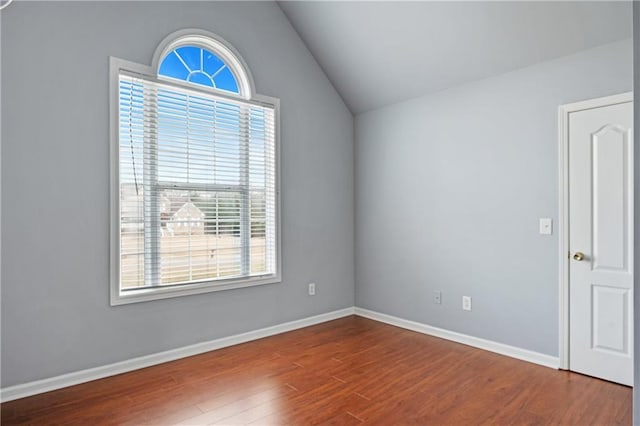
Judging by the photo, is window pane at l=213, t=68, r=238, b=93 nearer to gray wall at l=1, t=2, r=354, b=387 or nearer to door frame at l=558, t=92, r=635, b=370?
gray wall at l=1, t=2, r=354, b=387

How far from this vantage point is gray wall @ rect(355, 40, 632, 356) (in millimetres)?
3107

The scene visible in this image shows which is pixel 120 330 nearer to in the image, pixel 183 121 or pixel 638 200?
pixel 183 121

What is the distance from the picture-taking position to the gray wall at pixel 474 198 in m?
3.11

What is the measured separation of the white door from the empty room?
0.05 feet

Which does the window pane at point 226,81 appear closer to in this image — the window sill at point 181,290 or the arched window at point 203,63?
the arched window at point 203,63

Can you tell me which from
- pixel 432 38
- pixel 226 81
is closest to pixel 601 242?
pixel 432 38

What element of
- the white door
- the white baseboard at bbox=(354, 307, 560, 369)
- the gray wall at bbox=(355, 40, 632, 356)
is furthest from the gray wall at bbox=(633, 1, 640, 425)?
the white baseboard at bbox=(354, 307, 560, 369)

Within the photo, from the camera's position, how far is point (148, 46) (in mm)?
3148

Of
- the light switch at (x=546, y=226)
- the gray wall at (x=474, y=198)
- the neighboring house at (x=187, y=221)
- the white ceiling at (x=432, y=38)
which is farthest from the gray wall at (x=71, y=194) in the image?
the light switch at (x=546, y=226)

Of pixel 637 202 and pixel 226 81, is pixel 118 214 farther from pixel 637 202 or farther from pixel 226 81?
pixel 637 202

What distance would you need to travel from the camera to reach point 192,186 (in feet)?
11.2

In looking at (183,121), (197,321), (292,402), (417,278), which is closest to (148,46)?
(183,121)

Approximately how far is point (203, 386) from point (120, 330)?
0.81 meters

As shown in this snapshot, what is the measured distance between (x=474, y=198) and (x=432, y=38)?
1486 millimetres
